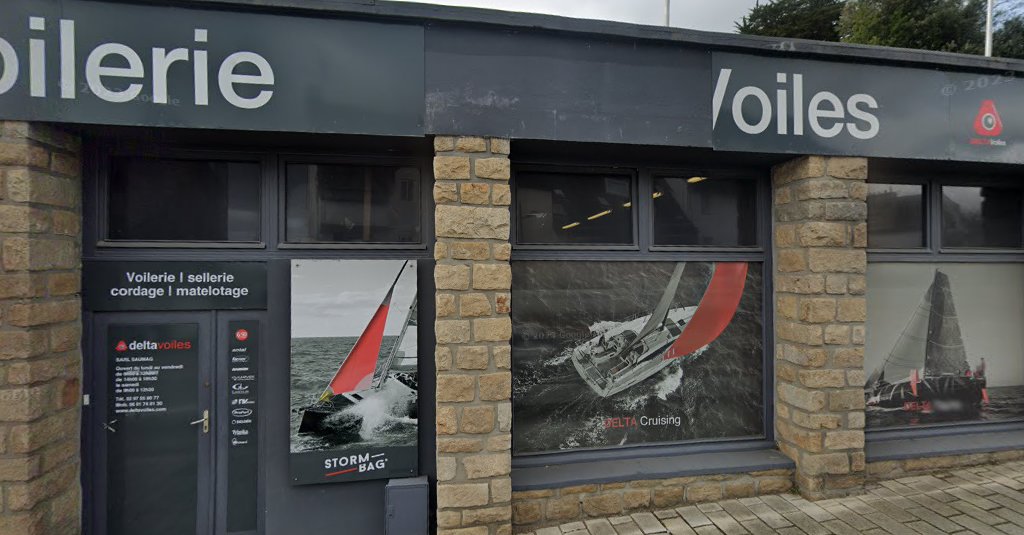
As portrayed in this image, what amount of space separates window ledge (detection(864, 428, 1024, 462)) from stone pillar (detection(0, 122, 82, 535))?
6.21 m

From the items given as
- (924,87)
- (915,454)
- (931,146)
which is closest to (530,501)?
(915,454)

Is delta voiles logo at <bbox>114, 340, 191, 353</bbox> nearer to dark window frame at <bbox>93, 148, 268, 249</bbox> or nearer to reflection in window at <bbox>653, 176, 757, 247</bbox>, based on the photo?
dark window frame at <bbox>93, 148, 268, 249</bbox>

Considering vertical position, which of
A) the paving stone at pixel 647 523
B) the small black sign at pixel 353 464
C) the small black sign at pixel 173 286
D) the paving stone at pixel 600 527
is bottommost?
the paving stone at pixel 600 527

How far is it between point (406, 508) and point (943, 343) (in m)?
5.24

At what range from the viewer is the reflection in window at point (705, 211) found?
4.21 meters

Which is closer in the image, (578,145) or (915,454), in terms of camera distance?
(578,145)

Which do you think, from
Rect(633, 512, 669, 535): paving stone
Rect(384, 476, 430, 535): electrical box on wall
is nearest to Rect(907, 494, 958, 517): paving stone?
Rect(633, 512, 669, 535): paving stone

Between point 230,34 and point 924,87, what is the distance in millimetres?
5526

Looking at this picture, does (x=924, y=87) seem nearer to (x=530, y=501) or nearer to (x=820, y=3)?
(x=530, y=501)

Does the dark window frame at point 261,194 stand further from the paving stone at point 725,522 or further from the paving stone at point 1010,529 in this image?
the paving stone at point 1010,529

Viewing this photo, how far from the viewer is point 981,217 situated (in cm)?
480

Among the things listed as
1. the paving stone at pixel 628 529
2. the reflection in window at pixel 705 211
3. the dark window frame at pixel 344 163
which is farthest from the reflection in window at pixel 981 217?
the dark window frame at pixel 344 163

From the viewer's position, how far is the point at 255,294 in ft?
11.6

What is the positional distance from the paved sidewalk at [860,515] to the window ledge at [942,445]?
0.25 m
